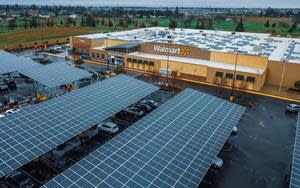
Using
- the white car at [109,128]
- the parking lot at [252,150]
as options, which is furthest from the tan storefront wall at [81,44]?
the white car at [109,128]

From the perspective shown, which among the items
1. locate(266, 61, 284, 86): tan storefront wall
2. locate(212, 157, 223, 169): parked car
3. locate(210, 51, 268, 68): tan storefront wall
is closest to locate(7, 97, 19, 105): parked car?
locate(212, 157, 223, 169): parked car

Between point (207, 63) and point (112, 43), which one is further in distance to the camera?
point (112, 43)

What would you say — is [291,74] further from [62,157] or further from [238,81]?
[62,157]

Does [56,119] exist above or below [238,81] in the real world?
above

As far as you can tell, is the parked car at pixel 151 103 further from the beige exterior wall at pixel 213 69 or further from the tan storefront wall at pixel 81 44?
the tan storefront wall at pixel 81 44

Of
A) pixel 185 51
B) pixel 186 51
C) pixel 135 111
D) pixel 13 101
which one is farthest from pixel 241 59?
pixel 13 101

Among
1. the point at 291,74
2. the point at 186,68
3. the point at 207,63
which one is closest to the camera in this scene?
the point at 291,74

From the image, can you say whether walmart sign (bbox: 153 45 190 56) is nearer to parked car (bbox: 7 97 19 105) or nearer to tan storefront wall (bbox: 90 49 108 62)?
tan storefront wall (bbox: 90 49 108 62)
